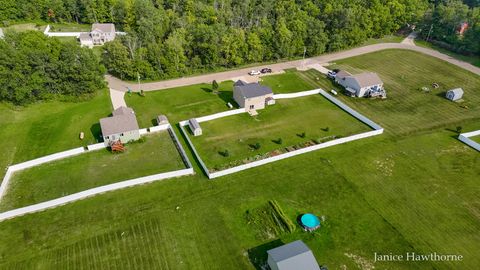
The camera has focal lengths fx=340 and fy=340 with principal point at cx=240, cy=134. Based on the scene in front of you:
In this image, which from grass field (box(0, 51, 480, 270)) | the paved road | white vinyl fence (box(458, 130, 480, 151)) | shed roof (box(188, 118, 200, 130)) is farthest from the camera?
the paved road

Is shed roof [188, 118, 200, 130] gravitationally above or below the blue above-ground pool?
above

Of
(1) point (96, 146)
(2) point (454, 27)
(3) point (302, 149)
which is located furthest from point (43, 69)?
(2) point (454, 27)

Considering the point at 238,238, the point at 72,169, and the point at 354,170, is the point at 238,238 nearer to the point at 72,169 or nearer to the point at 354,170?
the point at 354,170

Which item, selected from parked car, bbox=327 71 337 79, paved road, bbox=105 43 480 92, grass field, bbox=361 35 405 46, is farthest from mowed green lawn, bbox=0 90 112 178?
grass field, bbox=361 35 405 46

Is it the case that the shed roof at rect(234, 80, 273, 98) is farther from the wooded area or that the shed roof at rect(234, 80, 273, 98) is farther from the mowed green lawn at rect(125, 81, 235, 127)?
the wooded area

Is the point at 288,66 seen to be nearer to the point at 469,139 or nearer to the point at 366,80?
the point at 366,80

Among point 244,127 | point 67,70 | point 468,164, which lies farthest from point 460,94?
point 67,70
